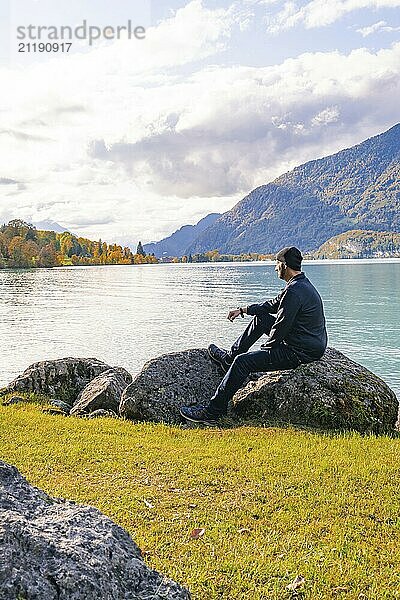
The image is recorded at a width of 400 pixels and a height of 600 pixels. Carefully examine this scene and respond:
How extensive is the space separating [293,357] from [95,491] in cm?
538

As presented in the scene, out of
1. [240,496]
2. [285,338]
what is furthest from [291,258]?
[240,496]

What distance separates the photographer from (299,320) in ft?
37.8

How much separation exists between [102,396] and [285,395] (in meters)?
4.66

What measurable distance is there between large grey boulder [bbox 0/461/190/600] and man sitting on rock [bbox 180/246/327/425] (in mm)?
7410

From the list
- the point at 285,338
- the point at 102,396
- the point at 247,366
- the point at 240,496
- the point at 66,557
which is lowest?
the point at 102,396

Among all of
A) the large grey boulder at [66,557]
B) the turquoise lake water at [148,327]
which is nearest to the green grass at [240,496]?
the large grey boulder at [66,557]

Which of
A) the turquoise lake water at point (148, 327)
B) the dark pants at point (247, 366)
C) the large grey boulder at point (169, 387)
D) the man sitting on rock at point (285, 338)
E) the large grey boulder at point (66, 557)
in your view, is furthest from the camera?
the turquoise lake water at point (148, 327)

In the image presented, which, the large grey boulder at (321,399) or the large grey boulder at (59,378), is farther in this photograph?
the large grey boulder at (59,378)

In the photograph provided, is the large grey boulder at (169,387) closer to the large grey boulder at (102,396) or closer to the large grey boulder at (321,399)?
the large grey boulder at (321,399)

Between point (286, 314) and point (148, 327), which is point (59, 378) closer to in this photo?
point (286, 314)

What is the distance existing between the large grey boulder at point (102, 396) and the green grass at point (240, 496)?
2074mm

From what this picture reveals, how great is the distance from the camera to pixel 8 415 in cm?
1226

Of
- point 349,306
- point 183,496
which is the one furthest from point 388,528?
point 349,306

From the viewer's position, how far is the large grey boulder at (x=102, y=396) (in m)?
13.7
